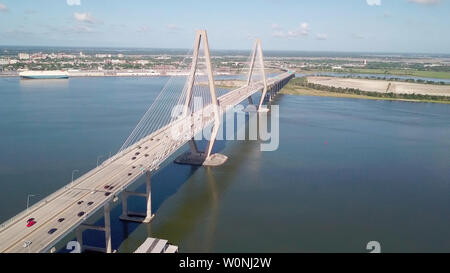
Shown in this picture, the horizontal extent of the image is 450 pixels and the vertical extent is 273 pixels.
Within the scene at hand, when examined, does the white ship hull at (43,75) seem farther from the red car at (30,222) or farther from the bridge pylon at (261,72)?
the red car at (30,222)

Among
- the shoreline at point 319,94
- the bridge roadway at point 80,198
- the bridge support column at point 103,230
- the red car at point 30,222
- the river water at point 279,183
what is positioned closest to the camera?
the bridge roadway at point 80,198

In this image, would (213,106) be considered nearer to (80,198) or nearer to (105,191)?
(105,191)

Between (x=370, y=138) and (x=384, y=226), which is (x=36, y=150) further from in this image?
(x=370, y=138)

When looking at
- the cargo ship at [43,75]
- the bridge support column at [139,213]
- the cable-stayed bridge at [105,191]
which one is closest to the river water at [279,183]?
the bridge support column at [139,213]

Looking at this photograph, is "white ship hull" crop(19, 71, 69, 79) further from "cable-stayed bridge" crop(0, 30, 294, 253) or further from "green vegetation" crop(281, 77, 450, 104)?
"cable-stayed bridge" crop(0, 30, 294, 253)
